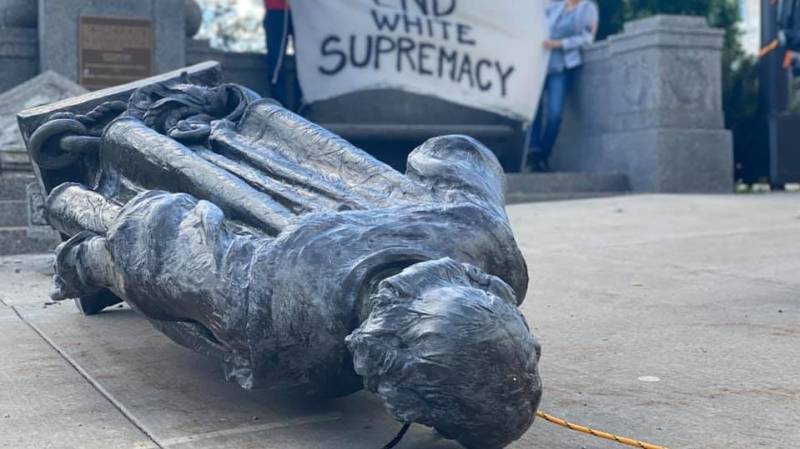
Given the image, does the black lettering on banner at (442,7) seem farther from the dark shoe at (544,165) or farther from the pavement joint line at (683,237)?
the pavement joint line at (683,237)

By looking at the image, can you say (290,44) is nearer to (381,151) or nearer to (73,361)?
(381,151)

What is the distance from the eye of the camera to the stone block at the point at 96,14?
36.6 ft

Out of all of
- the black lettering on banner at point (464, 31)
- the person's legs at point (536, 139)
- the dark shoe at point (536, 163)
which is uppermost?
the black lettering on banner at point (464, 31)

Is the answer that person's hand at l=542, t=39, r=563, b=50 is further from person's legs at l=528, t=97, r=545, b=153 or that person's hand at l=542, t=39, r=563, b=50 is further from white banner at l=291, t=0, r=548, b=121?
person's legs at l=528, t=97, r=545, b=153

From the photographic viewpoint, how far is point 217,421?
3.50 meters

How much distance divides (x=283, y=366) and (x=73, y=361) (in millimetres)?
1548

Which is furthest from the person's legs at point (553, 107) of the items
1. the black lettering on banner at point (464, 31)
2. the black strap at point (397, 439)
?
the black strap at point (397, 439)

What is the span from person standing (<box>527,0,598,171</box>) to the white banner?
248 mm

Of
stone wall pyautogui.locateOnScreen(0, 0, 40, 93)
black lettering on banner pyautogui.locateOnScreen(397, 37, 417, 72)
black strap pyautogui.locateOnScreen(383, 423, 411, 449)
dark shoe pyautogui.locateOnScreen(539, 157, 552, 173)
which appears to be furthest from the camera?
dark shoe pyautogui.locateOnScreen(539, 157, 552, 173)

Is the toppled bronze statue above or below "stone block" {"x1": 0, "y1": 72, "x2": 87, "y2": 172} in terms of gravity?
below

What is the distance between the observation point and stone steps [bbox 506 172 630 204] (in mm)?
12071

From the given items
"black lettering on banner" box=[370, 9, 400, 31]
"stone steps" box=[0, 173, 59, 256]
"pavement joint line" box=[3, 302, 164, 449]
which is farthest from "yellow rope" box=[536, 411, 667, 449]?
"black lettering on banner" box=[370, 9, 400, 31]

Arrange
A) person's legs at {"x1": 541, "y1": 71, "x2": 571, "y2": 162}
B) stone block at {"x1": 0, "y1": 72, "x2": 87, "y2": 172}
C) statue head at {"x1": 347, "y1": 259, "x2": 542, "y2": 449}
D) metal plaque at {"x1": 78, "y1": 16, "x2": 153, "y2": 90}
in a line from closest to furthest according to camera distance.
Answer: statue head at {"x1": 347, "y1": 259, "x2": 542, "y2": 449}, stone block at {"x1": 0, "y1": 72, "x2": 87, "y2": 172}, metal plaque at {"x1": 78, "y1": 16, "x2": 153, "y2": 90}, person's legs at {"x1": 541, "y1": 71, "x2": 571, "y2": 162}

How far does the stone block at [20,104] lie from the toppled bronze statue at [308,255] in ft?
13.0
